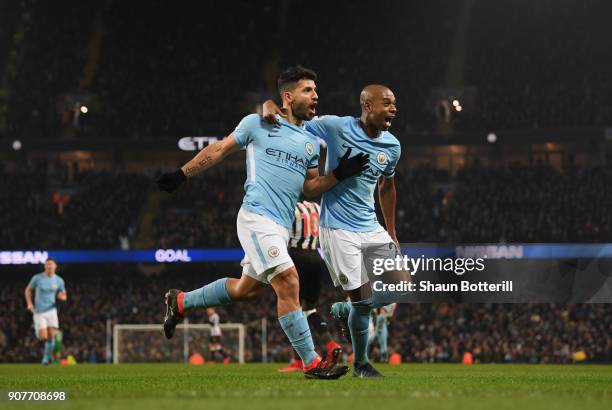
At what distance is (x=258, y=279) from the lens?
8.21 metres

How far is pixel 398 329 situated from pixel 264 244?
981 inches

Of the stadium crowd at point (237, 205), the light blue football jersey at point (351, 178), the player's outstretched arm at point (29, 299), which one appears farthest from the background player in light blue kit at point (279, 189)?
the stadium crowd at point (237, 205)

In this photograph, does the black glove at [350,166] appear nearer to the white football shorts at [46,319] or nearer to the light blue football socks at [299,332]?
the light blue football socks at [299,332]

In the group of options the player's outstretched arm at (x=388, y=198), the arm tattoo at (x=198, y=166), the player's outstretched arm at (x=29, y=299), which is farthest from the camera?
the player's outstretched arm at (x=29, y=299)

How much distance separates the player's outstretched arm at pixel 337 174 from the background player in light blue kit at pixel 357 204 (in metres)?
0.69

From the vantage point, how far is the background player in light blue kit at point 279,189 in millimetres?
7941

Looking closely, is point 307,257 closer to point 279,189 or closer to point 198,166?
point 279,189

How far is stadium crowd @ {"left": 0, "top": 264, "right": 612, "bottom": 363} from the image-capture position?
3003cm

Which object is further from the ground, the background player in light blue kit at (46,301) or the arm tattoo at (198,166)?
the arm tattoo at (198,166)

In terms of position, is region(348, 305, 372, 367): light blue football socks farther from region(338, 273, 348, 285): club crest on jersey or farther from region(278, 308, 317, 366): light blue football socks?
region(278, 308, 317, 366): light blue football socks

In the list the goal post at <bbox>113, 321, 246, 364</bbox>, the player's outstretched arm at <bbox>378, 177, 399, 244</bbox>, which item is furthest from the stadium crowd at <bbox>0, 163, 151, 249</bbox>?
the player's outstretched arm at <bbox>378, 177, 399, 244</bbox>

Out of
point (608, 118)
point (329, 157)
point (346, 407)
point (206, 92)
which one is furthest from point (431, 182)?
point (346, 407)

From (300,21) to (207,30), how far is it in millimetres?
4324

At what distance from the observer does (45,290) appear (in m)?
20.0
